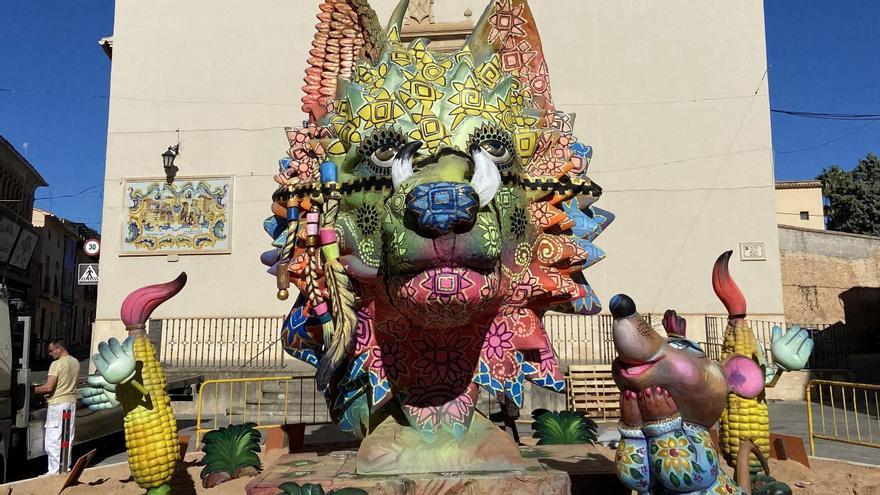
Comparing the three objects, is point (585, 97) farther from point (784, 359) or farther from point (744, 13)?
point (784, 359)

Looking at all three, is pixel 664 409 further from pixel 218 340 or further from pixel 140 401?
pixel 218 340

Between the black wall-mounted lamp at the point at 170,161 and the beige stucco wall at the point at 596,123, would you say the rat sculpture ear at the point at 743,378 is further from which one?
the black wall-mounted lamp at the point at 170,161

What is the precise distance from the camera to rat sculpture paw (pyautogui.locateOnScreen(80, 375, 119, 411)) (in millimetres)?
4164

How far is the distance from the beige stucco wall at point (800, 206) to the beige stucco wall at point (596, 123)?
49.3 feet

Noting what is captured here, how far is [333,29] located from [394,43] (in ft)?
1.74

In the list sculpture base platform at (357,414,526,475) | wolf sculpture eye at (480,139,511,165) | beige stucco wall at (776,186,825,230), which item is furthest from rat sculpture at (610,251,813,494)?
beige stucco wall at (776,186,825,230)

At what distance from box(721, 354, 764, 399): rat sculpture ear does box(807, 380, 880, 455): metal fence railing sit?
13.6 ft

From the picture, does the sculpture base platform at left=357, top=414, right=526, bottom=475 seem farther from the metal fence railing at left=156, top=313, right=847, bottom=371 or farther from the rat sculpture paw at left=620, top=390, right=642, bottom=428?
the metal fence railing at left=156, top=313, right=847, bottom=371

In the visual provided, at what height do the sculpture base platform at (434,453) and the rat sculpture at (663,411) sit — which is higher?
the rat sculpture at (663,411)

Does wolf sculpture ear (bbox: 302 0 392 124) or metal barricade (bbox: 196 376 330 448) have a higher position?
wolf sculpture ear (bbox: 302 0 392 124)

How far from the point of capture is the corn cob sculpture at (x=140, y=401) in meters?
3.96

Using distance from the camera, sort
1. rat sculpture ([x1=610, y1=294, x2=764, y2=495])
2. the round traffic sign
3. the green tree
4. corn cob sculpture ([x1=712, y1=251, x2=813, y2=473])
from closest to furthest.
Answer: rat sculpture ([x1=610, y1=294, x2=764, y2=495]) → corn cob sculpture ([x1=712, y1=251, x2=813, y2=473]) → the round traffic sign → the green tree

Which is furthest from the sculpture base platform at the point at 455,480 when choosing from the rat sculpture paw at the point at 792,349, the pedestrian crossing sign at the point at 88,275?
the pedestrian crossing sign at the point at 88,275

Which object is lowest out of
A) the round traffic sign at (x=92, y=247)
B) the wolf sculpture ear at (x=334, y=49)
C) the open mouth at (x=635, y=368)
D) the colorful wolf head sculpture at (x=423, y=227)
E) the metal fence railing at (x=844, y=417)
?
the metal fence railing at (x=844, y=417)
